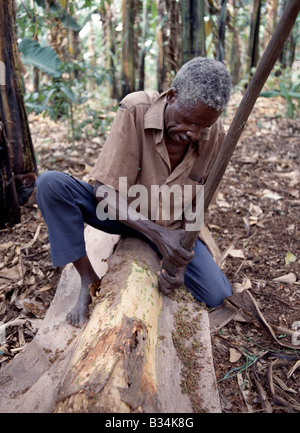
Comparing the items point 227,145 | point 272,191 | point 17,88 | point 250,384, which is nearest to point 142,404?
point 250,384

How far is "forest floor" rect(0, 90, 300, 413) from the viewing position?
1.75m

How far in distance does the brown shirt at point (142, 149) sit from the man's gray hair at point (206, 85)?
24cm

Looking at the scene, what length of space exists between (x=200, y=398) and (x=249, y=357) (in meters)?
0.46

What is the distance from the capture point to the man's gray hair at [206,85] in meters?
1.66

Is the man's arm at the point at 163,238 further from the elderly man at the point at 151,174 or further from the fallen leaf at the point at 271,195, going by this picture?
the fallen leaf at the point at 271,195

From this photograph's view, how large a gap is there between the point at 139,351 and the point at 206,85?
1190mm

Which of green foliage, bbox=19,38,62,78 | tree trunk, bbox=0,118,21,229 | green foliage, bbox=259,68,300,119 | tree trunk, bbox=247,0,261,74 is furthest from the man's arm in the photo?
tree trunk, bbox=247,0,261,74

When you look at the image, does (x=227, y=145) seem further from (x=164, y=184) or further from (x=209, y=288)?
(x=209, y=288)

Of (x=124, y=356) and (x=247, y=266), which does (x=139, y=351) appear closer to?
(x=124, y=356)

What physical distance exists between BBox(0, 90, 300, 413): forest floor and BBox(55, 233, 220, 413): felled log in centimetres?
19

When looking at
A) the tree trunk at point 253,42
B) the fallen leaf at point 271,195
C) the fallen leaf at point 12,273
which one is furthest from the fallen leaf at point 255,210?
the tree trunk at point 253,42

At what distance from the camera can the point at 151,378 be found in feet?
4.33

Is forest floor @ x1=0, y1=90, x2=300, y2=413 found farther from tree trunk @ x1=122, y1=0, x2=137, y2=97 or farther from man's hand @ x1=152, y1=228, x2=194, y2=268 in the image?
tree trunk @ x1=122, y1=0, x2=137, y2=97

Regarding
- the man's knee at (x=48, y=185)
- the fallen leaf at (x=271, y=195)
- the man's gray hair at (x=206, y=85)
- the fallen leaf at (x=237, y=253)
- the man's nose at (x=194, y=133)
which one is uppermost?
the man's gray hair at (x=206, y=85)
